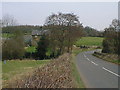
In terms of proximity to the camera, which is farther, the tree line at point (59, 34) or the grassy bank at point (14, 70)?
the tree line at point (59, 34)

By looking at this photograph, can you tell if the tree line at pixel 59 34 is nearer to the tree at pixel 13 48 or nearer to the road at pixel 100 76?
the tree at pixel 13 48

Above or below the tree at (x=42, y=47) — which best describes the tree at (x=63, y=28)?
above

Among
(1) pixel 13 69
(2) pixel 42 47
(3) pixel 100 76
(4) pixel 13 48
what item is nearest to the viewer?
(3) pixel 100 76

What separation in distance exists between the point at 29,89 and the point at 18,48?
4894 cm

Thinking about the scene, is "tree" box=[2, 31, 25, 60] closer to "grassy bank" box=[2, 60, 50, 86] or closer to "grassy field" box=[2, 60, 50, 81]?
"grassy field" box=[2, 60, 50, 81]

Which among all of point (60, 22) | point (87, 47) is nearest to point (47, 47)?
point (60, 22)

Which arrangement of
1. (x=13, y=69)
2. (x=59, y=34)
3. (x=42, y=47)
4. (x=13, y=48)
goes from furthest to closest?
(x=42, y=47) < (x=59, y=34) < (x=13, y=48) < (x=13, y=69)

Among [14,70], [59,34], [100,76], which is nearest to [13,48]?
[59,34]

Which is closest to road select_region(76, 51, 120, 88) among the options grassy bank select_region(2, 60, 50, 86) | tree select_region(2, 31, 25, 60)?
grassy bank select_region(2, 60, 50, 86)

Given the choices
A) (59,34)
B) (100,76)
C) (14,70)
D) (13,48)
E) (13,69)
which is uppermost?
(59,34)

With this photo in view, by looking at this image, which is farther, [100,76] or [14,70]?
[14,70]

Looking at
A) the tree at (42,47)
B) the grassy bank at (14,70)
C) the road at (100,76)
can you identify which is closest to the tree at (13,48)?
the tree at (42,47)

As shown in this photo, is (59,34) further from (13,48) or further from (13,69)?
(13,69)

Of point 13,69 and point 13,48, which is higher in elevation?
point 13,48
